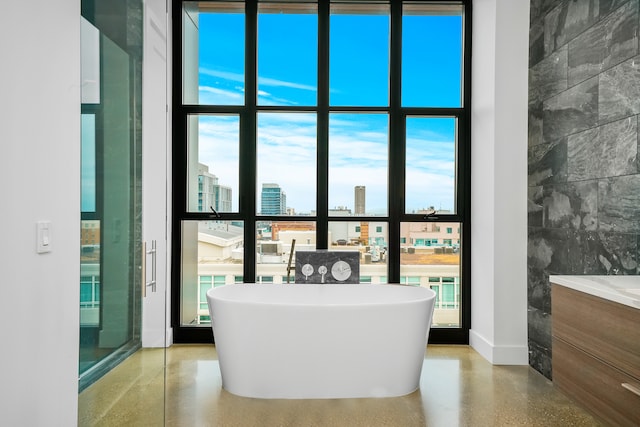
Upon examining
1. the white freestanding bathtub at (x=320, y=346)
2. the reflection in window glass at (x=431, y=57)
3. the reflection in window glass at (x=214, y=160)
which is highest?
the reflection in window glass at (x=431, y=57)

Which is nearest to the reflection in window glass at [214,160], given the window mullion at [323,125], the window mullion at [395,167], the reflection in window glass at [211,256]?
the reflection in window glass at [211,256]

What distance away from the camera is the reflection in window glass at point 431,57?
4.13 m

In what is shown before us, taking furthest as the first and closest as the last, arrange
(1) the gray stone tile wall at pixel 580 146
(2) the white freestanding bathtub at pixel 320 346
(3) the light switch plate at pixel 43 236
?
(2) the white freestanding bathtub at pixel 320 346 < (1) the gray stone tile wall at pixel 580 146 < (3) the light switch plate at pixel 43 236

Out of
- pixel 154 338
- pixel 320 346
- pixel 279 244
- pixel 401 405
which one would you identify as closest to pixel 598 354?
pixel 401 405

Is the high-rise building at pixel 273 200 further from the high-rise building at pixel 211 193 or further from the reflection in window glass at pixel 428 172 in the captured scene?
the reflection in window glass at pixel 428 172

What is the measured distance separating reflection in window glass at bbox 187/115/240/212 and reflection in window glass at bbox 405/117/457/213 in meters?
1.51

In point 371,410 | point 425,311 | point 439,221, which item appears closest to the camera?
point 371,410

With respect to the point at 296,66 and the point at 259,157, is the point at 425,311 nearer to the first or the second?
the point at 259,157

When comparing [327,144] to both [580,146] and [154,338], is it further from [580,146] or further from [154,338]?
[154,338]

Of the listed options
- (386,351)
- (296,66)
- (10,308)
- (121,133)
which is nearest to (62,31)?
(121,133)

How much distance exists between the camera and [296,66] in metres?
4.14

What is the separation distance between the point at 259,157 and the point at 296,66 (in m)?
0.86

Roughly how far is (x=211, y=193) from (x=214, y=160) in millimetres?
288

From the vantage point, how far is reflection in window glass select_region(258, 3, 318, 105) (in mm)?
4129
